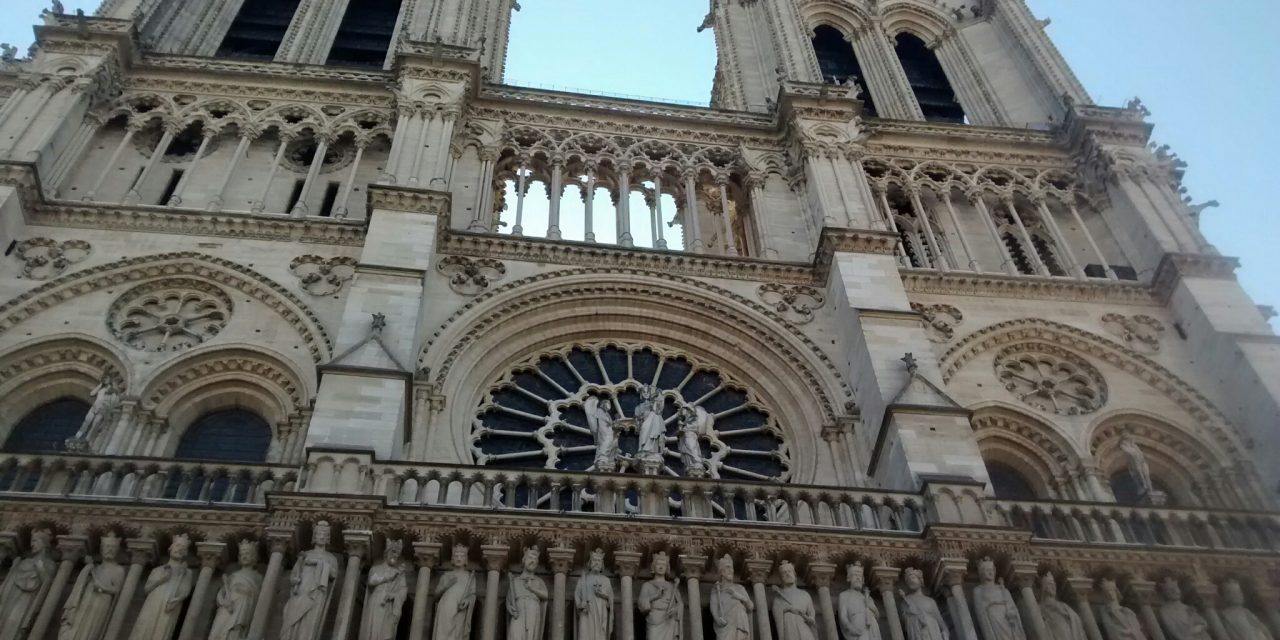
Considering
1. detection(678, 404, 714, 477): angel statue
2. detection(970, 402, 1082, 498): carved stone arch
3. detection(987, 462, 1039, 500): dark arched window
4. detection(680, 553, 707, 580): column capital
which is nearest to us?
detection(680, 553, 707, 580): column capital

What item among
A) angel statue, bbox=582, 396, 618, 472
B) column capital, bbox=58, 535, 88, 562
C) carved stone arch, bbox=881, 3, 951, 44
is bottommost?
column capital, bbox=58, 535, 88, 562

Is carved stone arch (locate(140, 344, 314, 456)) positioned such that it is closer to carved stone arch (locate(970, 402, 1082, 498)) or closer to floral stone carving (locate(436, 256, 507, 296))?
floral stone carving (locate(436, 256, 507, 296))

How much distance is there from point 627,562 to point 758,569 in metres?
1.29

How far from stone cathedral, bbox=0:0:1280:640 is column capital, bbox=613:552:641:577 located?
3 centimetres

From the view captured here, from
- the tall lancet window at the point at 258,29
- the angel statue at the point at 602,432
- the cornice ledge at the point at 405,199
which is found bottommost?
the angel statue at the point at 602,432

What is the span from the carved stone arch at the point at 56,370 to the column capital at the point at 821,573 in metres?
8.48

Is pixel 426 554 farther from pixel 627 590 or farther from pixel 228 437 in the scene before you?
pixel 228 437

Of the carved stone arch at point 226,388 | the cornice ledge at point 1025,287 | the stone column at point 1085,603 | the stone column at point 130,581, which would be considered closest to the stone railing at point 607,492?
the stone column at point 130,581

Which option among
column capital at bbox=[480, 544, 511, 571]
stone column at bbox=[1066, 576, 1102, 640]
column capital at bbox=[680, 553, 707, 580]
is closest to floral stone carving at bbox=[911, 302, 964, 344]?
stone column at bbox=[1066, 576, 1102, 640]

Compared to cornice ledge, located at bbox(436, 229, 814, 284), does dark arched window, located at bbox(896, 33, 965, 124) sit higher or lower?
higher

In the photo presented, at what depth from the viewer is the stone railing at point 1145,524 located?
12797 millimetres

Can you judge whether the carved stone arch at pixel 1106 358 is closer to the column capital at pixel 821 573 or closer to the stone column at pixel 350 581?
the column capital at pixel 821 573

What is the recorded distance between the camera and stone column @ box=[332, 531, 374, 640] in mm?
10156

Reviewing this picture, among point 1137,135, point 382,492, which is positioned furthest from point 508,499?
point 1137,135
